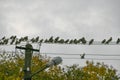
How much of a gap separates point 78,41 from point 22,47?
28.0m

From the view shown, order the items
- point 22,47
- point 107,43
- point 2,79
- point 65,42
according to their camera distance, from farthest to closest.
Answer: point 65,42
point 107,43
point 2,79
point 22,47

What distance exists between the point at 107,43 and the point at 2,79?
1302 cm

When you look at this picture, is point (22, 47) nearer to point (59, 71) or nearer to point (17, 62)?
point (17, 62)

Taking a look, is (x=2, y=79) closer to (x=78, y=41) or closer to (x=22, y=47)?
(x=78, y=41)

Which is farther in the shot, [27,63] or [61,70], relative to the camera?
[61,70]

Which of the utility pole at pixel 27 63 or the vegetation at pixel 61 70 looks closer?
the utility pole at pixel 27 63

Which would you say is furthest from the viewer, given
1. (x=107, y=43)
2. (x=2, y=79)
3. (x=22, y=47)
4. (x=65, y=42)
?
(x=65, y=42)

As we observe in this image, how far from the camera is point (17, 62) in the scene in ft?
193

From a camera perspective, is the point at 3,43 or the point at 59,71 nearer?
the point at 3,43

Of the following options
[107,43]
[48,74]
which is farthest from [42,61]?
[107,43]

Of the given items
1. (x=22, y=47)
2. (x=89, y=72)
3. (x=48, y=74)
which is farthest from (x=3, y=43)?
(x=22, y=47)

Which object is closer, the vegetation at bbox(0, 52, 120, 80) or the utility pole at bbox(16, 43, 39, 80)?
the utility pole at bbox(16, 43, 39, 80)

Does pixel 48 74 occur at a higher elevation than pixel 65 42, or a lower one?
lower

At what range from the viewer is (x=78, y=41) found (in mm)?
54219
